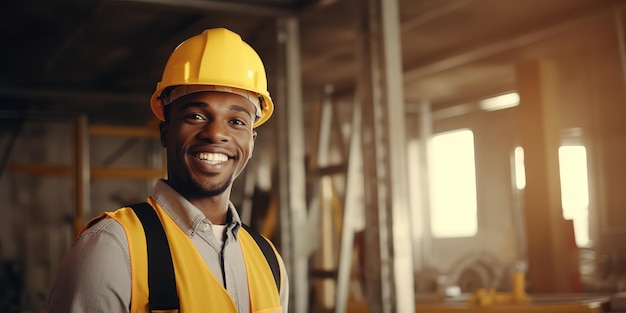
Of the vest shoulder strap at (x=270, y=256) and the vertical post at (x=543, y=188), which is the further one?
the vertical post at (x=543, y=188)

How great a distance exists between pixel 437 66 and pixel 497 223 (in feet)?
20.1

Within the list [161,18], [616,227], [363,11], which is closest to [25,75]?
[161,18]

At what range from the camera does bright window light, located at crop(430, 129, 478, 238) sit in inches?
650

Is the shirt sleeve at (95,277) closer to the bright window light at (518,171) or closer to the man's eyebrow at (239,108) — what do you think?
the man's eyebrow at (239,108)

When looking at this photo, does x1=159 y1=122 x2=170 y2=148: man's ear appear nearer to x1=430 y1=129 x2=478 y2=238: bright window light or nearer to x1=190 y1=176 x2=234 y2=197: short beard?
x1=190 y1=176 x2=234 y2=197: short beard

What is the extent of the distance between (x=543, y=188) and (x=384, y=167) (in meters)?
5.06

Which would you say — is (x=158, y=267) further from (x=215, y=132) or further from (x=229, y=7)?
(x=229, y=7)

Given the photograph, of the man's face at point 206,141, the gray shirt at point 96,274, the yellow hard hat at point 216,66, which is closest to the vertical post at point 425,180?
the yellow hard hat at point 216,66

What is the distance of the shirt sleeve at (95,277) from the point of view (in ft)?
6.09

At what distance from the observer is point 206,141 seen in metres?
2.12

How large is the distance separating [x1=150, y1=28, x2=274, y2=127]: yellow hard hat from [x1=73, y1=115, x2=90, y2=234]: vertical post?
23.0ft

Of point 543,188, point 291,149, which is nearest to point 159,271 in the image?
point 291,149

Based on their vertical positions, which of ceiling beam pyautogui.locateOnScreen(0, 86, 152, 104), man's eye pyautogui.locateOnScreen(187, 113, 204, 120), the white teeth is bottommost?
the white teeth

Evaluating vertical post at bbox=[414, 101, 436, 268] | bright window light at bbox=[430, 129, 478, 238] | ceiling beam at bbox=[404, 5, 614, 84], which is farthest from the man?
bright window light at bbox=[430, 129, 478, 238]
